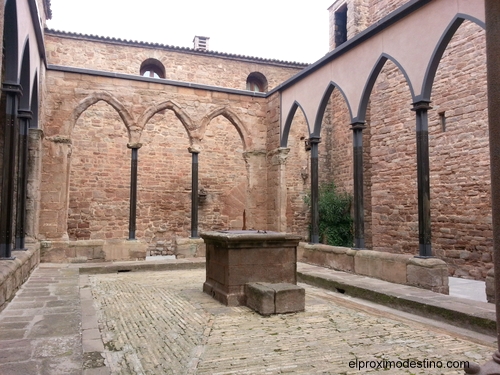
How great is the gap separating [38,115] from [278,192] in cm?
529

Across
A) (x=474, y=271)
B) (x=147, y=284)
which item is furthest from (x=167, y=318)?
(x=474, y=271)

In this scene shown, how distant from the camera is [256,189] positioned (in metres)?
10.6

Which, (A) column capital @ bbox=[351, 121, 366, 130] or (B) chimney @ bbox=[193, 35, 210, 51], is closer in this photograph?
(A) column capital @ bbox=[351, 121, 366, 130]

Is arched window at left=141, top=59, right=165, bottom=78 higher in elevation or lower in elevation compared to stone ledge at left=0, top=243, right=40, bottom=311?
higher

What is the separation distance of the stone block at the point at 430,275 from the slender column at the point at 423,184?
0.80 ft

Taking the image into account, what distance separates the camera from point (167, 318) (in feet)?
14.6

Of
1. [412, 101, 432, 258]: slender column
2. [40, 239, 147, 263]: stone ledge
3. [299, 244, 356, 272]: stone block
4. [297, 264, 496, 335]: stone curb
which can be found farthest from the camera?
[40, 239, 147, 263]: stone ledge

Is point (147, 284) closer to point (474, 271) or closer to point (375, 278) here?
point (375, 278)

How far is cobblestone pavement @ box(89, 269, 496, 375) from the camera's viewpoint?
9.96 feet

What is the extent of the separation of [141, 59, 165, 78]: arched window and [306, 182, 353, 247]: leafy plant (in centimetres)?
692

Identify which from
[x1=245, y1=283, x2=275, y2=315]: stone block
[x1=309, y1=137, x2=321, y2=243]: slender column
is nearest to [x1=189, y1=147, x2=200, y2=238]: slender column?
[x1=309, y1=137, x2=321, y2=243]: slender column

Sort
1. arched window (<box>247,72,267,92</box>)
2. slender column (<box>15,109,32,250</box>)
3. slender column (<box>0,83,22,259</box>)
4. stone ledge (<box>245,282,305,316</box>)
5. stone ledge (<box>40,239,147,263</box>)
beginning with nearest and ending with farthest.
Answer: stone ledge (<box>245,282,305,316</box>) → slender column (<box>0,83,22,259</box>) → slender column (<box>15,109,32,250</box>) → stone ledge (<box>40,239,147,263</box>) → arched window (<box>247,72,267,92</box>)

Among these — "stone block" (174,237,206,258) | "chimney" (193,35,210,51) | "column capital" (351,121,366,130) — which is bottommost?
"stone block" (174,237,206,258)

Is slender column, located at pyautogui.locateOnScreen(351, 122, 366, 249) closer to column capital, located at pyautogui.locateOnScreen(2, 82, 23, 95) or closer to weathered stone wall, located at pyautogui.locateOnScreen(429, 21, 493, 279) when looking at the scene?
weathered stone wall, located at pyautogui.locateOnScreen(429, 21, 493, 279)
